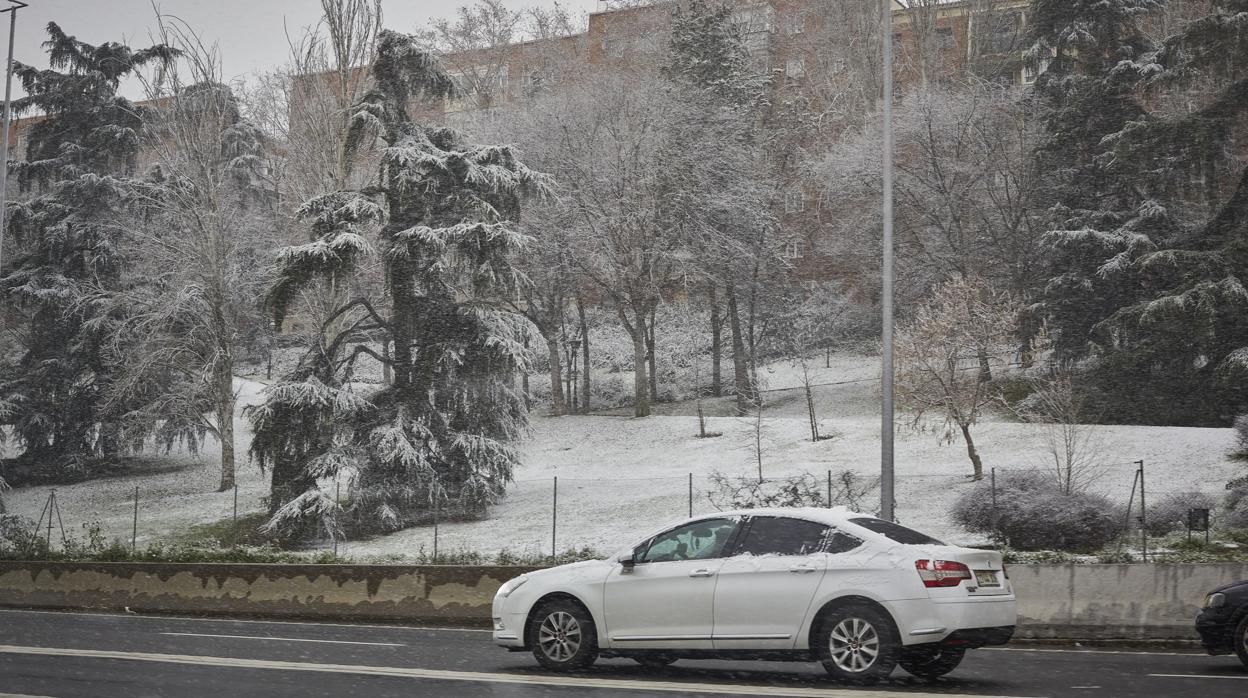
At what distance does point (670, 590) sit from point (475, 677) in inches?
74.0

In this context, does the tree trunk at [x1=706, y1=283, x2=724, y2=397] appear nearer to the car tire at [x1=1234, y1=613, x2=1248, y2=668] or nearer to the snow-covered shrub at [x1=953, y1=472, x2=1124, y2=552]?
the snow-covered shrub at [x1=953, y1=472, x2=1124, y2=552]

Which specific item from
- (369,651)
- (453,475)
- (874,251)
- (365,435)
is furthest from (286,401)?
(874,251)

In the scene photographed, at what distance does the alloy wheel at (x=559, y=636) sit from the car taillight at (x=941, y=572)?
3.22 metres

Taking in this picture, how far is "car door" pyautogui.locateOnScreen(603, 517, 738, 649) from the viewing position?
32.9 ft

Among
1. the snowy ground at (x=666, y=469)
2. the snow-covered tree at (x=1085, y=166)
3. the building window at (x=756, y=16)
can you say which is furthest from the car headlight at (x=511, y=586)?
the building window at (x=756, y=16)

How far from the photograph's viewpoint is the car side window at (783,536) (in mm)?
A: 9859

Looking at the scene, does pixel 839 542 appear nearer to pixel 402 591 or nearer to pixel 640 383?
pixel 402 591

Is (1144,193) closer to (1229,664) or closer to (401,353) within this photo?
(401,353)

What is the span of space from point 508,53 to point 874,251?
2476 centimetres

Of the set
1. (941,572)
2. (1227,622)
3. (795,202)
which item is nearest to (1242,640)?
(1227,622)

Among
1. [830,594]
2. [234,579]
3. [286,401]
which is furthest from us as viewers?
[286,401]

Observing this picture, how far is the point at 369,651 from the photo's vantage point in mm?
12766

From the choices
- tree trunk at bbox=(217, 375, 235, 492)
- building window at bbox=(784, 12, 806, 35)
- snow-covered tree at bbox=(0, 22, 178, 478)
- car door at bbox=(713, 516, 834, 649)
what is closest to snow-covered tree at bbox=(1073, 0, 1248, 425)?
car door at bbox=(713, 516, 834, 649)

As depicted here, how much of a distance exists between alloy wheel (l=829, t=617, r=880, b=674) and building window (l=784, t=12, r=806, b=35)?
5735 centimetres
